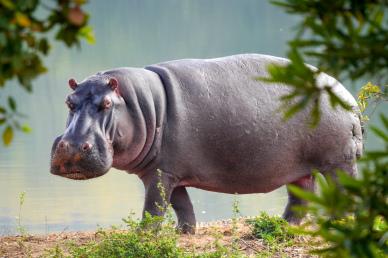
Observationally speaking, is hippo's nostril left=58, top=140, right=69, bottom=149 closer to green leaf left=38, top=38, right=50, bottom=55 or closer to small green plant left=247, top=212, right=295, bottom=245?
small green plant left=247, top=212, right=295, bottom=245

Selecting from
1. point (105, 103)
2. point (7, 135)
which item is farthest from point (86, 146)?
point (7, 135)

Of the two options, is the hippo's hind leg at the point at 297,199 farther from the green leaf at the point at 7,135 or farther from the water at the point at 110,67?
the green leaf at the point at 7,135

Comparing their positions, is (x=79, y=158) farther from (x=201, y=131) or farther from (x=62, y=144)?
(x=201, y=131)

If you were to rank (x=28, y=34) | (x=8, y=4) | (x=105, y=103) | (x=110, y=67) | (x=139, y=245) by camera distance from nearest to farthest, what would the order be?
(x=8, y=4) < (x=28, y=34) < (x=139, y=245) < (x=105, y=103) < (x=110, y=67)

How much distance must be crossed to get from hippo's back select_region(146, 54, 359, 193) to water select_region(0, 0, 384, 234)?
139 centimetres

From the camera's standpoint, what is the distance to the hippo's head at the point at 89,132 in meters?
5.39

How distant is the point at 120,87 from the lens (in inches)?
232

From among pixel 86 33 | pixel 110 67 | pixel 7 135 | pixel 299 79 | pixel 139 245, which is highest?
pixel 86 33

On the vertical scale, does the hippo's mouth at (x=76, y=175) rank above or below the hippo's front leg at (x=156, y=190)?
above

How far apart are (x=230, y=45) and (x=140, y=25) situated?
368 inches

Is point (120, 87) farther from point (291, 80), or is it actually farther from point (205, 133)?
point (291, 80)

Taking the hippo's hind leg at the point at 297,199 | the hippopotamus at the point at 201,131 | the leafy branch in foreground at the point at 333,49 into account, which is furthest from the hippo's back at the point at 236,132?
the leafy branch in foreground at the point at 333,49

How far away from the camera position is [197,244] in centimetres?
579

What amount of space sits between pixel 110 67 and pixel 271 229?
2444 centimetres
